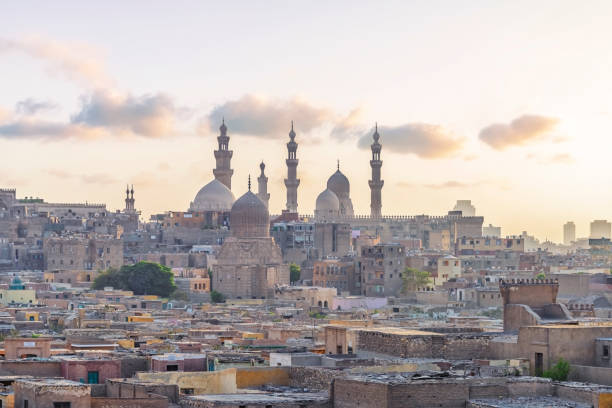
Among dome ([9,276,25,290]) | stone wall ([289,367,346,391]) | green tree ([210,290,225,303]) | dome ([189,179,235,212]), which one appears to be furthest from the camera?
dome ([189,179,235,212])

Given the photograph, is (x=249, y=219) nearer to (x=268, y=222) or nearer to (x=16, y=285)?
(x=268, y=222)

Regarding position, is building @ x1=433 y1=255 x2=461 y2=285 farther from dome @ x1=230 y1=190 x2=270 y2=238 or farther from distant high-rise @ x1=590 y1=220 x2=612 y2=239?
distant high-rise @ x1=590 y1=220 x2=612 y2=239

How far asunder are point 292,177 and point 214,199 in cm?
1115

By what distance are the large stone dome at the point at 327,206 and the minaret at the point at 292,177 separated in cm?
192

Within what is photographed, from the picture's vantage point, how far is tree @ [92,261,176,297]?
2603 inches

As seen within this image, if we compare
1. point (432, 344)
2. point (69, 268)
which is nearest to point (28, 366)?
point (432, 344)

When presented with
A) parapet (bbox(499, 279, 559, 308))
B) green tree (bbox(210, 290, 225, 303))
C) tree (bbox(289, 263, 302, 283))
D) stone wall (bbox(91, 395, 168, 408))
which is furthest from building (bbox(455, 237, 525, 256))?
stone wall (bbox(91, 395, 168, 408))

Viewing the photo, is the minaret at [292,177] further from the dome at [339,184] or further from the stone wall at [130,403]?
the stone wall at [130,403]

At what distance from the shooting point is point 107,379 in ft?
69.8

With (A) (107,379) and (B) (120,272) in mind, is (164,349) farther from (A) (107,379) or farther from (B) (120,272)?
(B) (120,272)

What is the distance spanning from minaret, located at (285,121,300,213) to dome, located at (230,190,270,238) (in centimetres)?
2567

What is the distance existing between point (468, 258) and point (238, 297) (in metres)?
22.4

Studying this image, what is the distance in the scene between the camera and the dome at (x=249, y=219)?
7419 cm

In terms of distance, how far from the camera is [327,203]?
100250 mm
